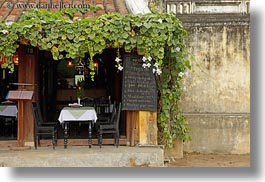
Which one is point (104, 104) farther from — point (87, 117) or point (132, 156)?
point (132, 156)

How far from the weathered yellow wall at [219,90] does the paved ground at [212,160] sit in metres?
0.25

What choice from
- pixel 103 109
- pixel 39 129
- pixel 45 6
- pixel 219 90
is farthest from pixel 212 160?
pixel 45 6

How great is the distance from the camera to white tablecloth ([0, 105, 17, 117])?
10062 mm

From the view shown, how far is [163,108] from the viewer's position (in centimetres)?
897

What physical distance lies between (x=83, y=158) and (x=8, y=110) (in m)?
2.98

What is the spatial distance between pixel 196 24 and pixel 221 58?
1.12 meters

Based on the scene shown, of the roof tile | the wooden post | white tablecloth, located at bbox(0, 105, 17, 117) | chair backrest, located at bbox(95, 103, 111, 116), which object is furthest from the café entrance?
the wooden post

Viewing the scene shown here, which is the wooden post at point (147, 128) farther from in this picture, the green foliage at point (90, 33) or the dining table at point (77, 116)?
the green foliage at point (90, 33)

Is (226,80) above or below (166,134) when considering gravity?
above

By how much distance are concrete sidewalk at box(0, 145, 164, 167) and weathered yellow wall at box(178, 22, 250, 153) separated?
390cm

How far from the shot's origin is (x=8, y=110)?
33.1 ft

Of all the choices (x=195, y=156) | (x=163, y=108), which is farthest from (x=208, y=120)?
(x=163, y=108)

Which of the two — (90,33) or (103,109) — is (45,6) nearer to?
(90,33)

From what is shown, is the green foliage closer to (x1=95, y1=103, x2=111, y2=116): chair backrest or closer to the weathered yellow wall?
(x1=95, y1=103, x2=111, y2=116): chair backrest
